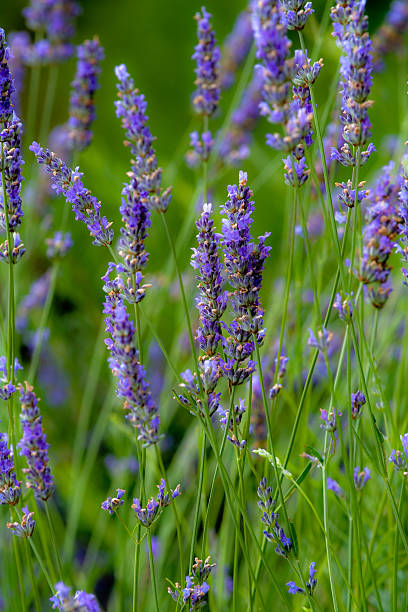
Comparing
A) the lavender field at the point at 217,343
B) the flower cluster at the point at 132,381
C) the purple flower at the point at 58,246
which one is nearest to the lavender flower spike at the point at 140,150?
the lavender field at the point at 217,343

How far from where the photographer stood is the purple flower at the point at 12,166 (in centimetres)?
59

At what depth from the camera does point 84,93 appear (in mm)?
1075

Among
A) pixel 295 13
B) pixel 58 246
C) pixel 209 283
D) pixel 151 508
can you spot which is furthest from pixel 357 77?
pixel 58 246

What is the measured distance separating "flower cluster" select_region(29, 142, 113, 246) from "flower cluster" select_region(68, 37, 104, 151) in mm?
517

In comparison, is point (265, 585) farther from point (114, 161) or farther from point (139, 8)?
point (139, 8)

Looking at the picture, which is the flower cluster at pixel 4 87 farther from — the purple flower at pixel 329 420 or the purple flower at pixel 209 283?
the purple flower at pixel 329 420

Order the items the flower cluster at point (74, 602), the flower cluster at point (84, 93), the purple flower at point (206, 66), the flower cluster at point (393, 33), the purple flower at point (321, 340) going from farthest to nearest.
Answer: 1. the flower cluster at point (393, 33)
2. the flower cluster at point (84, 93)
3. the purple flower at point (206, 66)
4. the purple flower at point (321, 340)
5. the flower cluster at point (74, 602)

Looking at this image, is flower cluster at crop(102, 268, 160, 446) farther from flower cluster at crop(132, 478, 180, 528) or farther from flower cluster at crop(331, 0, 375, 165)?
flower cluster at crop(331, 0, 375, 165)

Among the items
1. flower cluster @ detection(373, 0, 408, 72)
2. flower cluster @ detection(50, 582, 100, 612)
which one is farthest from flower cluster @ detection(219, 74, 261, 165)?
flower cluster @ detection(50, 582, 100, 612)

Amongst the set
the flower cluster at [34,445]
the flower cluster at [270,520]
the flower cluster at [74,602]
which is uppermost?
the flower cluster at [34,445]

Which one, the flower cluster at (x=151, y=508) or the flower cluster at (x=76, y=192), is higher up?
the flower cluster at (x=76, y=192)

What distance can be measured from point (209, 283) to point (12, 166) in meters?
0.22

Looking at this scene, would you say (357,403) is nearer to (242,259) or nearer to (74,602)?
(242,259)

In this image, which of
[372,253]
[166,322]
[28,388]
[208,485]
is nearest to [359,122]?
[372,253]
